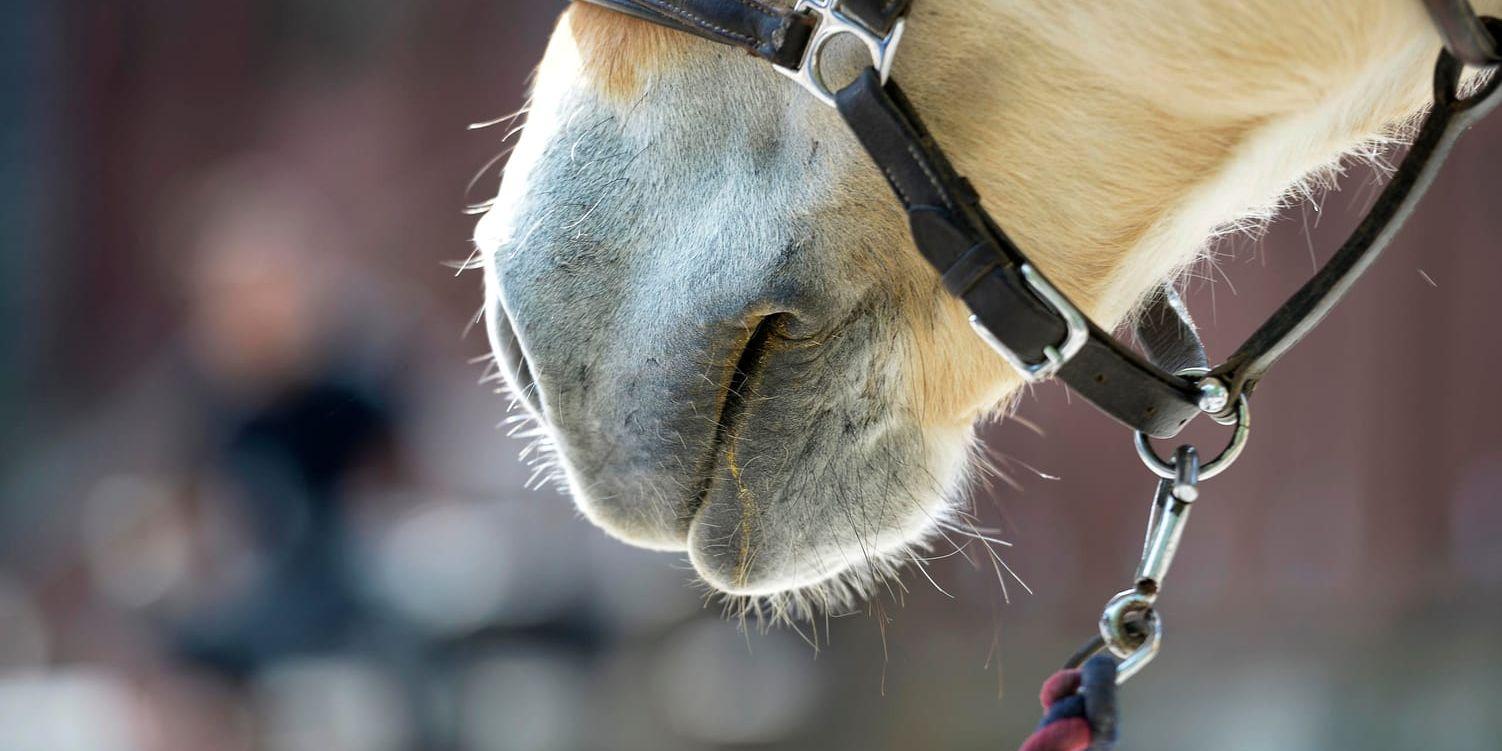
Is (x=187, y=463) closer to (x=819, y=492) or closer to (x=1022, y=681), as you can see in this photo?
(x=1022, y=681)

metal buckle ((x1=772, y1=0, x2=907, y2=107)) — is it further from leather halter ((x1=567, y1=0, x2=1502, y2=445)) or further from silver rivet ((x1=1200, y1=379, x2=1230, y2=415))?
silver rivet ((x1=1200, y1=379, x2=1230, y2=415))

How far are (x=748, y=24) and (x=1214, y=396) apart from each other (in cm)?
43

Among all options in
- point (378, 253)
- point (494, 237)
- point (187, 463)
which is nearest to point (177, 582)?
point (187, 463)

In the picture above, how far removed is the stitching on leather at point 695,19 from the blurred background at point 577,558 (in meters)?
3.05

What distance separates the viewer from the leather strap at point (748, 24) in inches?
35.7

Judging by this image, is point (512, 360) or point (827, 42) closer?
point (827, 42)

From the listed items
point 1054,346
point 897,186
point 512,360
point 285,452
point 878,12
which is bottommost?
point 285,452

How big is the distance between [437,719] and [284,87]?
3.08 meters

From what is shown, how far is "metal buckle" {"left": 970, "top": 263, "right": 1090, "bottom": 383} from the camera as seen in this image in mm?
923

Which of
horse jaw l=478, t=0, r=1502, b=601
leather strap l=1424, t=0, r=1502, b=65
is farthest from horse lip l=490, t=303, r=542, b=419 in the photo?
leather strap l=1424, t=0, r=1502, b=65

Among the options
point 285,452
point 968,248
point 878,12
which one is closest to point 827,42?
point 878,12

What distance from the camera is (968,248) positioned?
0.92 meters

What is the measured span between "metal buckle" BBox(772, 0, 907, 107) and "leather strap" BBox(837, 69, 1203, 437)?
0.02m

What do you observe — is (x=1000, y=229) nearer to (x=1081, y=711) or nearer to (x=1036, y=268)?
(x=1036, y=268)
